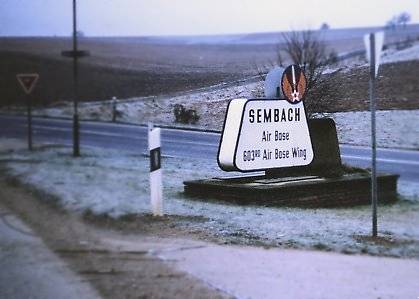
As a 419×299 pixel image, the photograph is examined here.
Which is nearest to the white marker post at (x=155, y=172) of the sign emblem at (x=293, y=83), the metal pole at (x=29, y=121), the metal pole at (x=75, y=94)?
the metal pole at (x=75, y=94)

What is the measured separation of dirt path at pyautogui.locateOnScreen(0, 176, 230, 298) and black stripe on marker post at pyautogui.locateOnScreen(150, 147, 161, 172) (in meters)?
0.54

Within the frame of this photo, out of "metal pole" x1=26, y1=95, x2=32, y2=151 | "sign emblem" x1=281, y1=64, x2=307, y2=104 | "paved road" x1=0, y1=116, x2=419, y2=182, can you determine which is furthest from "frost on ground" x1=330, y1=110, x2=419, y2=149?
"metal pole" x1=26, y1=95, x2=32, y2=151

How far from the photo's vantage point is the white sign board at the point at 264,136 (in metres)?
4.83

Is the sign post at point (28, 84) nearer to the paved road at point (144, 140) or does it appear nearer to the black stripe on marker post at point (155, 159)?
the paved road at point (144, 140)

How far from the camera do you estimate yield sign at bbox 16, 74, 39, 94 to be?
364cm

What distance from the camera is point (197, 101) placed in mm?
4383

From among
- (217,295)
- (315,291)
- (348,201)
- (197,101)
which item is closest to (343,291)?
(315,291)

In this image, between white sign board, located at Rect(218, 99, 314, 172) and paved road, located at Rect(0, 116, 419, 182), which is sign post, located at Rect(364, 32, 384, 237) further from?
white sign board, located at Rect(218, 99, 314, 172)

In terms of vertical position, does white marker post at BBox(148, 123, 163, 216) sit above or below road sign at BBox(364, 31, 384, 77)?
below

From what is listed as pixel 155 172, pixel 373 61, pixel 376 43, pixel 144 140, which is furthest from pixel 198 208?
pixel 376 43

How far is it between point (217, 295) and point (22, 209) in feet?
5.30

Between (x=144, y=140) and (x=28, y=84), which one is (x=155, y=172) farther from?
(x=28, y=84)

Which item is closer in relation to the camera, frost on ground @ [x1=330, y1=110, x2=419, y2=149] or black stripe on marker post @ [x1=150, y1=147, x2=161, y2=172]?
black stripe on marker post @ [x1=150, y1=147, x2=161, y2=172]

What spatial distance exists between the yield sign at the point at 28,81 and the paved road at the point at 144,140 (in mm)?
184
